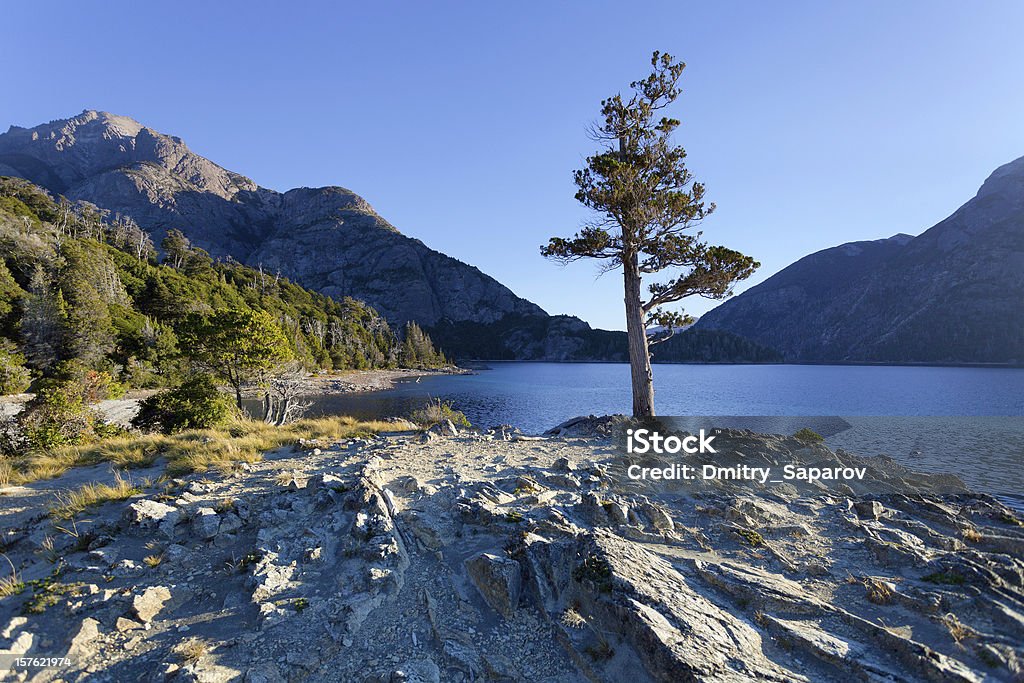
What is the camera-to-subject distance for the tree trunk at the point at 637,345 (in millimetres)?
15922

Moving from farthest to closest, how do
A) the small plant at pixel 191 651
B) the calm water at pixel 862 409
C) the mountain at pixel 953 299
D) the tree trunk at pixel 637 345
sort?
the mountain at pixel 953 299 → the tree trunk at pixel 637 345 → the calm water at pixel 862 409 → the small plant at pixel 191 651

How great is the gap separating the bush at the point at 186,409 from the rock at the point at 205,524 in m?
13.2

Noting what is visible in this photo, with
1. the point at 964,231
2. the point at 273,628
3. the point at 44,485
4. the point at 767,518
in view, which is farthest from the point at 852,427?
the point at 964,231

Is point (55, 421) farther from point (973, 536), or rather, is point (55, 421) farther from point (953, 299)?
point (953, 299)

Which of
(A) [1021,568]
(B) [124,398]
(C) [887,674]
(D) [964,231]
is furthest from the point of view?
(D) [964,231]

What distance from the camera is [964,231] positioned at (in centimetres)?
17712

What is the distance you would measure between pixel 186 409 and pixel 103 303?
5505 centimetres

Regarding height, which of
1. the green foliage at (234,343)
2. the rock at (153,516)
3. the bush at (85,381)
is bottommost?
the rock at (153,516)

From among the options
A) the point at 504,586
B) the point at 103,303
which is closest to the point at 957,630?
the point at 504,586

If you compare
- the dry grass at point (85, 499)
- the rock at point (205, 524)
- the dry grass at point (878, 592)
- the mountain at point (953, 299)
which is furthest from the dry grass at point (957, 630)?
the mountain at point (953, 299)

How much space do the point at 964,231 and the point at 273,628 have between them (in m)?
266

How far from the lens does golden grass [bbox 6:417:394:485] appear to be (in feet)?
32.4

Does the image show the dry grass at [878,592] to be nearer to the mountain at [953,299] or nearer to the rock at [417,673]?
the rock at [417,673]

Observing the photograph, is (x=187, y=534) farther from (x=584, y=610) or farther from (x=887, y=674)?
(x=887, y=674)
